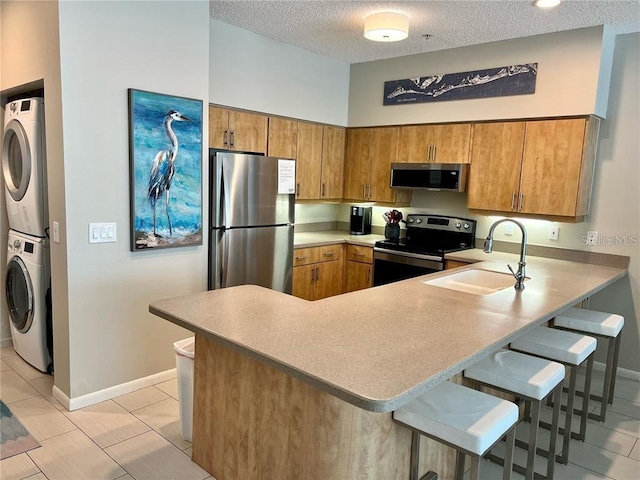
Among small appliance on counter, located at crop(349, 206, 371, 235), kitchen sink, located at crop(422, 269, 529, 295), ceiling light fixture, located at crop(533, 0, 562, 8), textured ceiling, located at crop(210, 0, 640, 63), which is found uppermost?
textured ceiling, located at crop(210, 0, 640, 63)

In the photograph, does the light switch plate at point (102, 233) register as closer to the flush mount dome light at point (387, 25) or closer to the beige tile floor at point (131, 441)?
the beige tile floor at point (131, 441)

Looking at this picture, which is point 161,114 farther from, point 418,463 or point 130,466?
point 418,463

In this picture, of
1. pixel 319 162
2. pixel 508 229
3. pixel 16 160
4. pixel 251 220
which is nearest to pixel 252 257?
pixel 251 220

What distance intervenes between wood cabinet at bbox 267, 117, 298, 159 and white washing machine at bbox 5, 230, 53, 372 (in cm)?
199

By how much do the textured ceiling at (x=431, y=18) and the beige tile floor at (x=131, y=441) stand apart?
269 centimetres

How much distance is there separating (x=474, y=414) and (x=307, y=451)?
2.09 ft

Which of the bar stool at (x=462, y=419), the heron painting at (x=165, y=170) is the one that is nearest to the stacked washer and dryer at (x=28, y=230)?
the heron painting at (x=165, y=170)

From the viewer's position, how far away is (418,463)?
1962 millimetres

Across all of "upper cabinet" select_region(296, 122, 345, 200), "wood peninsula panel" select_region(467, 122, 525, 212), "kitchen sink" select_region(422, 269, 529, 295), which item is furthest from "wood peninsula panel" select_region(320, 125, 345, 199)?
"kitchen sink" select_region(422, 269, 529, 295)

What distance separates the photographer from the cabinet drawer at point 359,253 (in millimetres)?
4520

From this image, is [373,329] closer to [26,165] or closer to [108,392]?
[108,392]

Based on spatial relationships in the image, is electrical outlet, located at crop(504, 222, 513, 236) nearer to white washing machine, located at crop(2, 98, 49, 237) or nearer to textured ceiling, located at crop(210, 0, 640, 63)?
textured ceiling, located at crop(210, 0, 640, 63)

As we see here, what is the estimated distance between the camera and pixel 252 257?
3646mm

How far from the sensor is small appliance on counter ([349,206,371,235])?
5.02 meters
